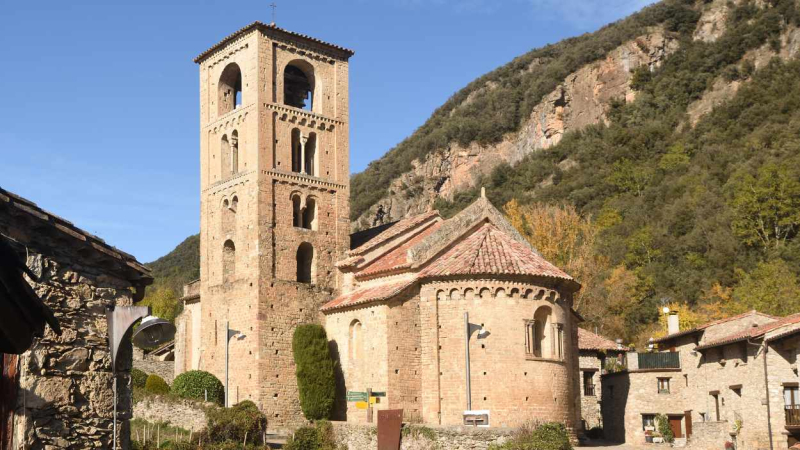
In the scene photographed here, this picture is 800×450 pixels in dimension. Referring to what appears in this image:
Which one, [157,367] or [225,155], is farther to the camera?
[157,367]

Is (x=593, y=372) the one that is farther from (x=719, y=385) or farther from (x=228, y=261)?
(x=228, y=261)

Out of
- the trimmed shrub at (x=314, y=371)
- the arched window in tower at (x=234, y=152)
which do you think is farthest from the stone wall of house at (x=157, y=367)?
the trimmed shrub at (x=314, y=371)

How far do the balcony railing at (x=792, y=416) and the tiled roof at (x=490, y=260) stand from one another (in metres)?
8.35

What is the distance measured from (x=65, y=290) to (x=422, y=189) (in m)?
99.1

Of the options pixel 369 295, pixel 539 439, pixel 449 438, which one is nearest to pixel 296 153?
pixel 369 295

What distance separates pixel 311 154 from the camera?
40.8 meters

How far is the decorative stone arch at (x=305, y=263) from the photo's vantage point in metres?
39.1

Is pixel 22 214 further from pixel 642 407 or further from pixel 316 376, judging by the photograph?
pixel 642 407

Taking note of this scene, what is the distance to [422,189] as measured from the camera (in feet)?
374

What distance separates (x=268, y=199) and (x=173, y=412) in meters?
9.56

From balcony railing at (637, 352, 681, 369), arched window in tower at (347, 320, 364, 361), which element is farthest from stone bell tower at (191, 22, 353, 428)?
balcony railing at (637, 352, 681, 369)

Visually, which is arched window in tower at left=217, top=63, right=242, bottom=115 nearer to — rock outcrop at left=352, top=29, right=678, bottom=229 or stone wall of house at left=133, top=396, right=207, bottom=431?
stone wall of house at left=133, top=396, right=207, bottom=431

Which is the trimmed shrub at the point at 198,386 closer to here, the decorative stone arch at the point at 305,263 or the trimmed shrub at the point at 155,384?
the trimmed shrub at the point at 155,384

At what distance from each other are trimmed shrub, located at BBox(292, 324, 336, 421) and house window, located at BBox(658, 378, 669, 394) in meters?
13.7
